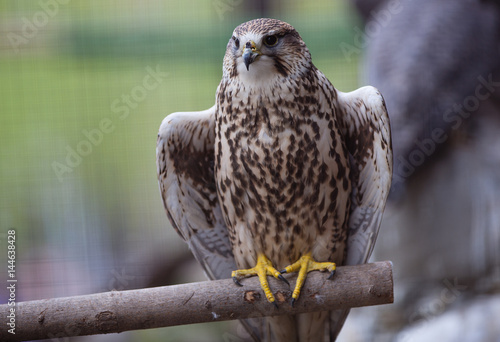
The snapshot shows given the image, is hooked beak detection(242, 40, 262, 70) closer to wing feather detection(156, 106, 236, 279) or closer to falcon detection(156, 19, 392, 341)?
falcon detection(156, 19, 392, 341)

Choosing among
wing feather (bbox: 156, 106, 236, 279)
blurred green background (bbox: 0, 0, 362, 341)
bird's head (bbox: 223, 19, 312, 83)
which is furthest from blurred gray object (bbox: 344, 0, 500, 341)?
wing feather (bbox: 156, 106, 236, 279)

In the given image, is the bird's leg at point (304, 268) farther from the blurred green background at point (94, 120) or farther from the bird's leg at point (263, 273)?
the blurred green background at point (94, 120)

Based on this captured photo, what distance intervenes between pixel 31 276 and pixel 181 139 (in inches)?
36.6

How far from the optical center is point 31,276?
2053 millimetres

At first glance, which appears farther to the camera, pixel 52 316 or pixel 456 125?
pixel 456 125

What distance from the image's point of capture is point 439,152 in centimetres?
244

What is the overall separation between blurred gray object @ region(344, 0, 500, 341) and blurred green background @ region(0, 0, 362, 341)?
1.53 feet

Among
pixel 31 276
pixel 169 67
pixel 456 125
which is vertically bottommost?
pixel 31 276

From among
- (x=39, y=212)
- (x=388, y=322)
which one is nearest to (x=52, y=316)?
(x=39, y=212)

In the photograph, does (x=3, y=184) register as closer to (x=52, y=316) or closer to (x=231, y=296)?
(x=52, y=316)

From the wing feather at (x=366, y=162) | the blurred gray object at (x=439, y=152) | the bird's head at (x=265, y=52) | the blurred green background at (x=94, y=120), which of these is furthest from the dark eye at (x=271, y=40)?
the blurred gray object at (x=439, y=152)

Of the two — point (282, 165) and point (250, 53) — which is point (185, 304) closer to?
point (282, 165)

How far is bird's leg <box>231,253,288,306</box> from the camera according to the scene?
152 centimetres

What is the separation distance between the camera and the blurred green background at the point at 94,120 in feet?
6.77
